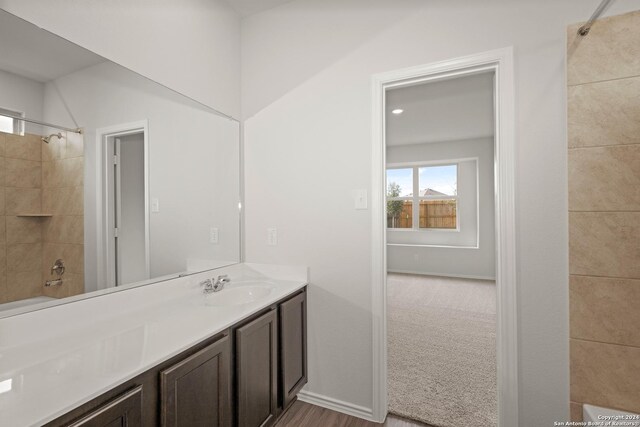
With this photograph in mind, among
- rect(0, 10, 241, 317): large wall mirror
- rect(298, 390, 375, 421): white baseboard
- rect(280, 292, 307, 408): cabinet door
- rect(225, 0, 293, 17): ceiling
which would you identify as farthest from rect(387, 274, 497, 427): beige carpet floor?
rect(225, 0, 293, 17): ceiling

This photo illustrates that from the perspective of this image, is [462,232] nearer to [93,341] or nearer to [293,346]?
[293,346]

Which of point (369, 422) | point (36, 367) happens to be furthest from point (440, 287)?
point (36, 367)

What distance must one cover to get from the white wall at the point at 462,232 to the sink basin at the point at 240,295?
475 centimetres

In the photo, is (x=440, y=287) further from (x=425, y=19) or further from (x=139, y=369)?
(x=139, y=369)

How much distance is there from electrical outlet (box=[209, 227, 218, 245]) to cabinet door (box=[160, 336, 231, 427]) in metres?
0.94

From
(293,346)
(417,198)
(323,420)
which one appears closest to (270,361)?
(293,346)

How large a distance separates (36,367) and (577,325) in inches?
88.3

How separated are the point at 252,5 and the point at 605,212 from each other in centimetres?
254

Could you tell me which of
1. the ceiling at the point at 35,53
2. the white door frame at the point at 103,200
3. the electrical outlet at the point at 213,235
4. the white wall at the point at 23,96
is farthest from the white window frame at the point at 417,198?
the white wall at the point at 23,96

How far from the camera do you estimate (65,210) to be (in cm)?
128

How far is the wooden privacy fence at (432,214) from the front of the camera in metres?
6.02

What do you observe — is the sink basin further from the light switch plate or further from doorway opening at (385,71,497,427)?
doorway opening at (385,71,497,427)

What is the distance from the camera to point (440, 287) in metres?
5.02

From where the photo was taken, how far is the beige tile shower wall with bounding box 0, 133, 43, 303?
111 cm
